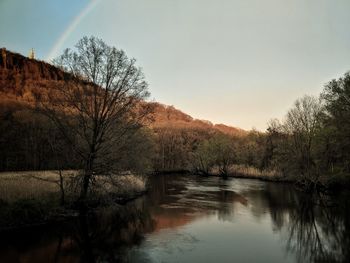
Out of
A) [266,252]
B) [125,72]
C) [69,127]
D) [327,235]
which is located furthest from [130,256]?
[125,72]

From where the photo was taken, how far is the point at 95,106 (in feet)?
85.3

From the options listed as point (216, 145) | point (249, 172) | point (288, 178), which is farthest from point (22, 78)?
point (288, 178)

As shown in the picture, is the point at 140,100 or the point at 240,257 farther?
the point at 140,100

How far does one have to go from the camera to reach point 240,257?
15.6 m

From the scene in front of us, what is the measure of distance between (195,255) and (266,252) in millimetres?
3760

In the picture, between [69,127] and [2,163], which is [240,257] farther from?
[2,163]

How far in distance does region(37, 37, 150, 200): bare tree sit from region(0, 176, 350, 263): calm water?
4.63 m

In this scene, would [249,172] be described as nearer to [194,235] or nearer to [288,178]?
[288,178]

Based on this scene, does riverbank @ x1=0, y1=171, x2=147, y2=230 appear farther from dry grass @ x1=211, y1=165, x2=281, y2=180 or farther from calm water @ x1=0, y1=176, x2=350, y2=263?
dry grass @ x1=211, y1=165, x2=281, y2=180

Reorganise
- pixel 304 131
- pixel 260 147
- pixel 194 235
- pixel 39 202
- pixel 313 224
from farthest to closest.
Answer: pixel 260 147 < pixel 304 131 < pixel 313 224 < pixel 39 202 < pixel 194 235

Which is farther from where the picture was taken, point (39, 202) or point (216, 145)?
point (216, 145)

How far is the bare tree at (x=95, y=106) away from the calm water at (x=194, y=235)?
4635mm

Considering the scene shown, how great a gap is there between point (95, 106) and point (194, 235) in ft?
41.3

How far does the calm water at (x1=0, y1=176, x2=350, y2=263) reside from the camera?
15.6 metres
